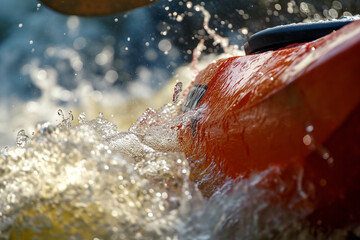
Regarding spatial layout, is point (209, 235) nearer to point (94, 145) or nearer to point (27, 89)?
point (94, 145)

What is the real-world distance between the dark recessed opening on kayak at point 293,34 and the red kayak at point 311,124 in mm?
372

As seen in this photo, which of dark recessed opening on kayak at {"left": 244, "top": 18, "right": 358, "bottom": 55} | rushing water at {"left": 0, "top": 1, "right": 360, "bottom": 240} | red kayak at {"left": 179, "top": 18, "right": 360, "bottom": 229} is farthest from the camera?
dark recessed opening on kayak at {"left": 244, "top": 18, "right": 358, "bottom": 55}

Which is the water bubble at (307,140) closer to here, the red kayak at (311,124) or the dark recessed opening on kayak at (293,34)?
the red kayak at (311,124)

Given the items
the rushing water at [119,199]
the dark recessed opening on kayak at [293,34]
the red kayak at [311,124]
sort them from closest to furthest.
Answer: the red kayak at [311,124]
the rushing water at [119,199]
the dark recessed opening on kayak at [293,34]

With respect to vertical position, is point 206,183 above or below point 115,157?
below

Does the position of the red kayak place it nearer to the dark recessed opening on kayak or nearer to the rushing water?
the rushing water

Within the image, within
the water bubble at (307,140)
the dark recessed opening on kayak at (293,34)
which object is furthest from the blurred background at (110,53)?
the water bubble at (307,140)

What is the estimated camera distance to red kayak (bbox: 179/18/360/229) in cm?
69

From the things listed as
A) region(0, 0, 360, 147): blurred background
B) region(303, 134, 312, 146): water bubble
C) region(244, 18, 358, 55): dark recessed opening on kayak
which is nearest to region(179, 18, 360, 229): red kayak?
region(303, 134, 312, 146): water bubble

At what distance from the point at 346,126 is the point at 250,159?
26 centimetres

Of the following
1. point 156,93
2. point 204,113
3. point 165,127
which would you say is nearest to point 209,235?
point 204,113

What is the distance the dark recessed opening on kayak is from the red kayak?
14.7 inches

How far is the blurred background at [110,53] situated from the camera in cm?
491

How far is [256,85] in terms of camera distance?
0.95 meters
